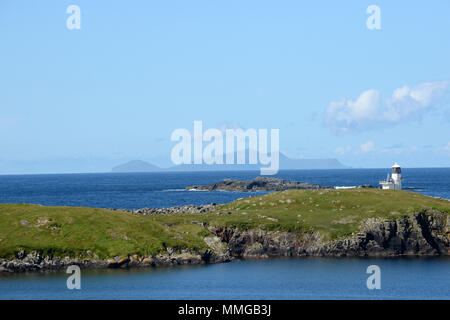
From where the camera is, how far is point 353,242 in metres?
87.2

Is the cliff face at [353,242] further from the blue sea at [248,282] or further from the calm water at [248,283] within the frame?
the calm water at [248,283]

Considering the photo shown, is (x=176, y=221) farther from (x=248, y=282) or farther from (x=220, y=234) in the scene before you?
(x=248, y=282)

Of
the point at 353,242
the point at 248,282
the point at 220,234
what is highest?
the point at 220,234

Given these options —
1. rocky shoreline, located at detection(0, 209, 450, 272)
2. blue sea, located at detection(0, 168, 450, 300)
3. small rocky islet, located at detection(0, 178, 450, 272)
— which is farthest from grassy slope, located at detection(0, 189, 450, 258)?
blue sea, located at detection(0, 168, 450, 300)

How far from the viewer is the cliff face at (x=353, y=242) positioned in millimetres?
Answer: 86625

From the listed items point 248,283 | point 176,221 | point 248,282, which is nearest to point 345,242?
point 248,282

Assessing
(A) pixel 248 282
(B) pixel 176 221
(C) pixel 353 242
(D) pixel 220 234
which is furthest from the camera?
(B) pixel 176 221

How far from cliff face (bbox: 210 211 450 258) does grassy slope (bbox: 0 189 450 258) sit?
1479 millimetres

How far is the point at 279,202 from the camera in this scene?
106250 millimetres

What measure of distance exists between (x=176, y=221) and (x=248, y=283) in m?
26.8

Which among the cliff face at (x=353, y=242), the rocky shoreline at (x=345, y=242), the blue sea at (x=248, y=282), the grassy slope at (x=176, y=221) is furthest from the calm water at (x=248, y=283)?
the cliff face at (x=353, y=242)

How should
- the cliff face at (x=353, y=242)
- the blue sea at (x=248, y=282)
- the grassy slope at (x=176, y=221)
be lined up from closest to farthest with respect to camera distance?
the blue sea at (x=248, y=282)
the grassy slope at (x=176, y=221)
the cliff face at (x=353, y=242)

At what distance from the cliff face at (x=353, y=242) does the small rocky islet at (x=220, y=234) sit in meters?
0.15
